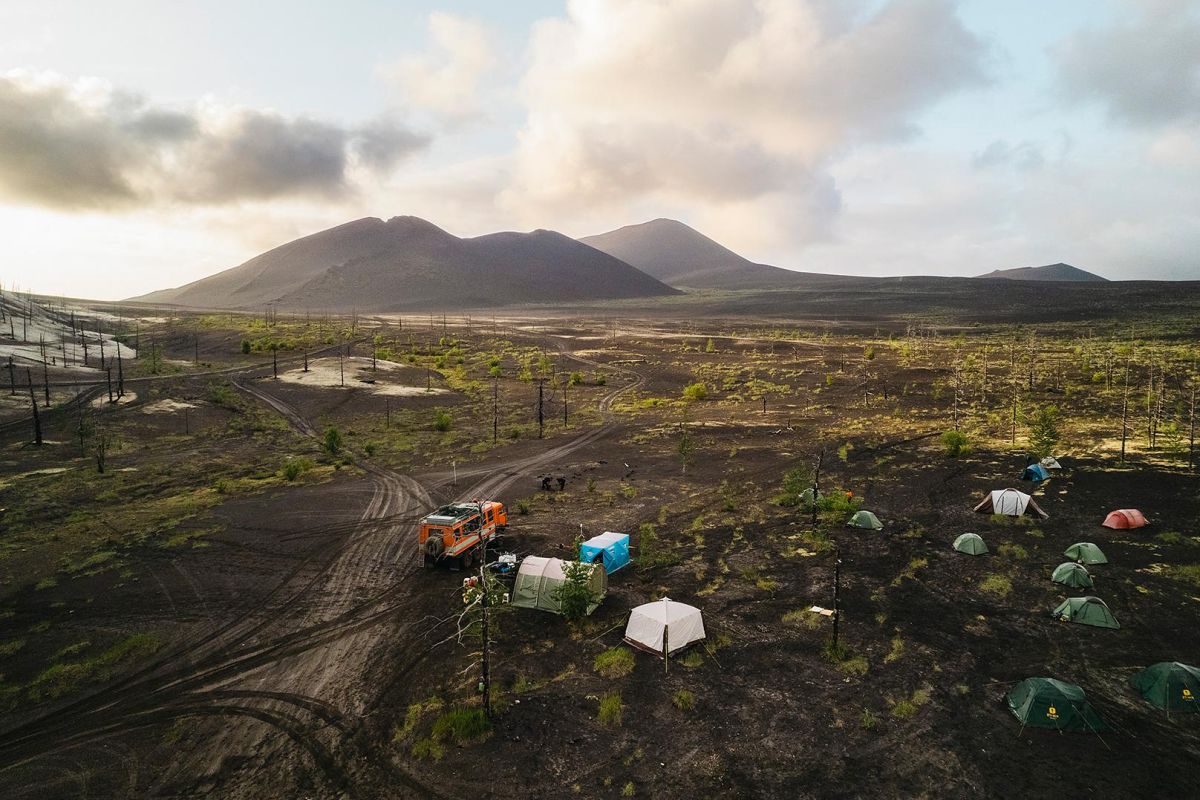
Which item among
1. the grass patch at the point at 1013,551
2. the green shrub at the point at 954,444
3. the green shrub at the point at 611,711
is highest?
the green shrub at the point at 954,444

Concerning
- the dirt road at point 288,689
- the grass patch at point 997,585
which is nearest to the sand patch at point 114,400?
the dirt road at point 288,689

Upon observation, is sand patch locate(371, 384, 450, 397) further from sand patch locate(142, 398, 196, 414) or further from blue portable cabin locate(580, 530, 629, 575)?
blue portable cabin locate(580, 530, 629, 575)

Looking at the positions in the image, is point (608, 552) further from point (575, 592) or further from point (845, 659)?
point (845, 659)

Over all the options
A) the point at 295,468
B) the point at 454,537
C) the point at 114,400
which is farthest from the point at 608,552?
the point at 114,400

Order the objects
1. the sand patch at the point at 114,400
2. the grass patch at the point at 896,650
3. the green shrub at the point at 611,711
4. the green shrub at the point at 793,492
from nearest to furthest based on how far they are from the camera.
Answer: the green shrub at the point at 611,711, the grass patch at the point at 896,650, the green shrub at the point at 793,492, the sand patch at the point at 114,400

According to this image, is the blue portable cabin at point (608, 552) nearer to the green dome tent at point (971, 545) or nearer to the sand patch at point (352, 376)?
the green dome tent at point (971, 545)

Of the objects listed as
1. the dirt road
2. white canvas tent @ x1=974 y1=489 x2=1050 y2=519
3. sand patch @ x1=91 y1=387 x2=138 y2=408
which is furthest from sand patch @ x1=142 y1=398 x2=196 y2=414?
white canvas tent @ x1=974 y1=489 x2=1050 y2=519
